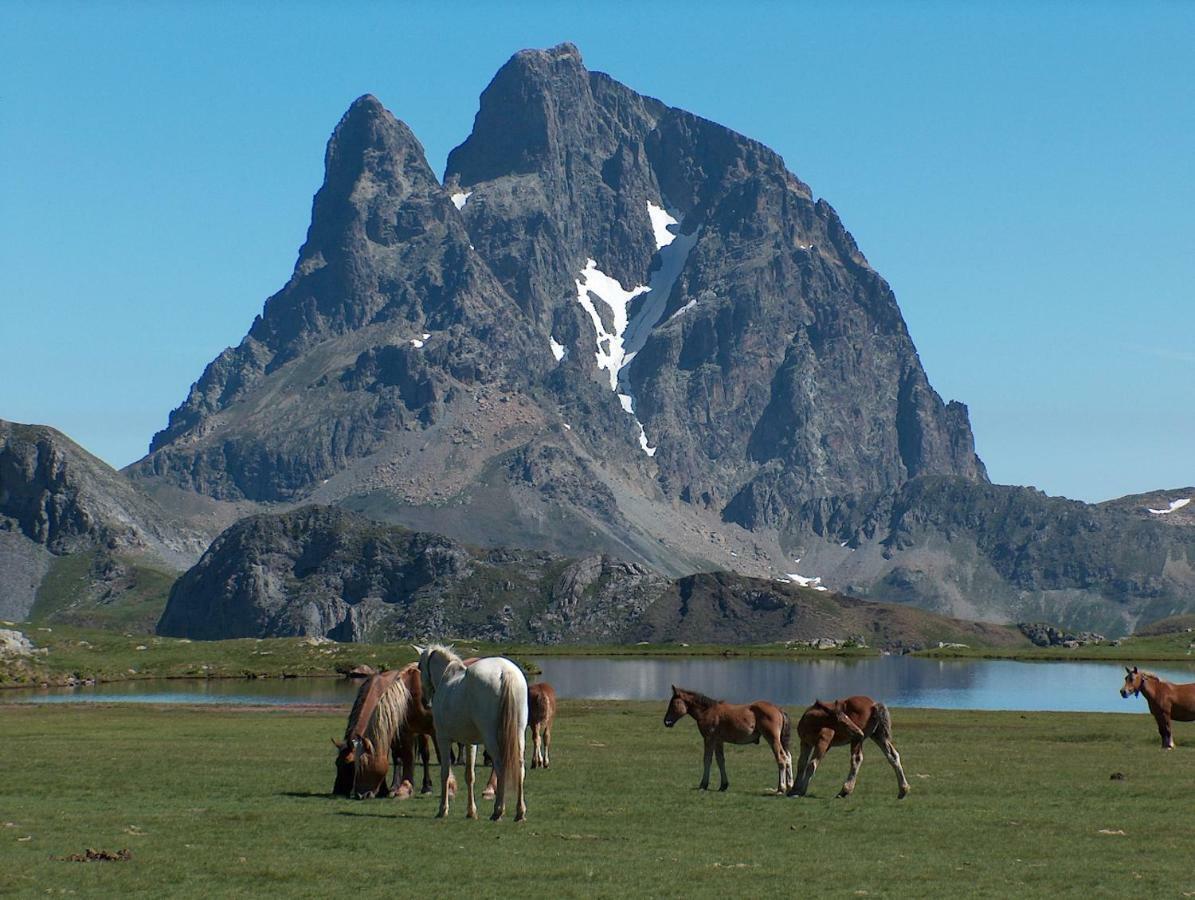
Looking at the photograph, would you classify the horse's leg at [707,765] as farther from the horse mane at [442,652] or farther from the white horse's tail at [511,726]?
the white horse's tail at [511,726]

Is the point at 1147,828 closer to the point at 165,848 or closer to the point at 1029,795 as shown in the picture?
the point at 1029,795

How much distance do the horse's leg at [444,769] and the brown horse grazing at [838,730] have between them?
413 inches

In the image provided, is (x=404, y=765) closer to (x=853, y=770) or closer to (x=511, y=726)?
(x=511, y=726)

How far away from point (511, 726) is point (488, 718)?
823mm

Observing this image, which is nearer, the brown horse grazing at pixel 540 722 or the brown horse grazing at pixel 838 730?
the brown horse grazing at pixel 838 730

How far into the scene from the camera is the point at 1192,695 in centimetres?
6141

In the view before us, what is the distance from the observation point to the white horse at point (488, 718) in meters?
37.2

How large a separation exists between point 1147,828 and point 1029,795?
6856 millimetres

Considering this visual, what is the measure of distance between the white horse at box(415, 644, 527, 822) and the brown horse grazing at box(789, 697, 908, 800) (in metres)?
8.91

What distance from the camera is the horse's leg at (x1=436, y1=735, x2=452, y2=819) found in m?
38.2

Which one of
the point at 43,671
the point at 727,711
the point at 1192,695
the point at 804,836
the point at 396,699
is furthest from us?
the point at 43,671

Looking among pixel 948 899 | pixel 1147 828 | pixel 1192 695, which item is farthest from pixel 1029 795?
pixel 1192 695

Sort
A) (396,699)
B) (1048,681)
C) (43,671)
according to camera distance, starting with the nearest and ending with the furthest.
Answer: (396,699) < (43,671) < (1048,681)

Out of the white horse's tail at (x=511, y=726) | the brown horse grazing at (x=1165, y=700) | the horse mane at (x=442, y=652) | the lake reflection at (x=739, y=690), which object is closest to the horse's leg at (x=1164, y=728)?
the brown horse grazing at (x=1165, y=700)
